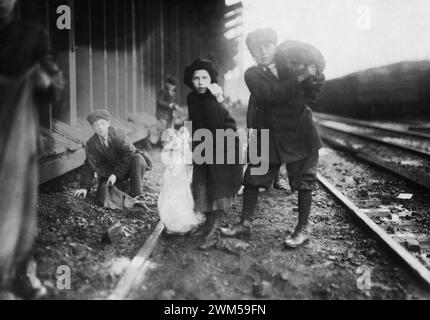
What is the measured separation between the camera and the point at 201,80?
3.81m

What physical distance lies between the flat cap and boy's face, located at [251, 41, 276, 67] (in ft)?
0.10

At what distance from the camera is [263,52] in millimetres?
3904

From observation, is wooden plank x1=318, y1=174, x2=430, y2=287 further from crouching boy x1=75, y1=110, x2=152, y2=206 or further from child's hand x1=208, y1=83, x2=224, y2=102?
crouching boy x1=75, y1=110, x2=152, y2=206

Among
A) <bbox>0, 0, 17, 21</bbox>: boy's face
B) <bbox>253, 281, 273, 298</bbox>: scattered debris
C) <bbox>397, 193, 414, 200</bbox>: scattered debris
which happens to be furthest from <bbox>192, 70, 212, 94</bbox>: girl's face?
<bbox>397, 193, 414, 200</bbox>: scattered debris

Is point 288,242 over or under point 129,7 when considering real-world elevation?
under

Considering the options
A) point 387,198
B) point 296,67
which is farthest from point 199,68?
point 387,198

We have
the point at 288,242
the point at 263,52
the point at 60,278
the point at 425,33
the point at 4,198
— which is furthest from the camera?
the point at 425,33

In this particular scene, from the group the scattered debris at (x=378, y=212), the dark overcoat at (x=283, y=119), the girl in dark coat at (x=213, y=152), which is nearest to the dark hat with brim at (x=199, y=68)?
the girl in dark coat at (x=213, y=152)

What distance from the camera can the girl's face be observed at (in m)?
3.80

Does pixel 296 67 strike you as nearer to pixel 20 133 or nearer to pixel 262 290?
pixel 262 290

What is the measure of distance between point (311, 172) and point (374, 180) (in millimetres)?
4177
